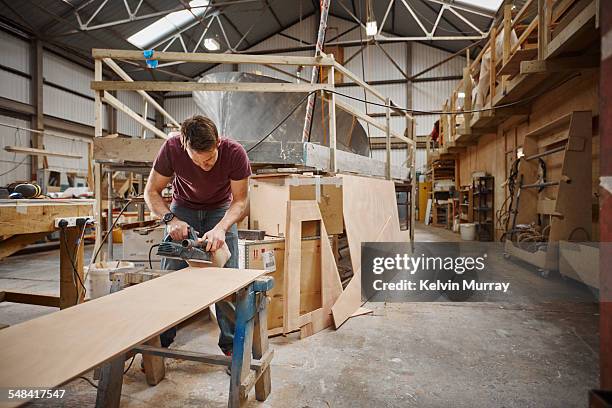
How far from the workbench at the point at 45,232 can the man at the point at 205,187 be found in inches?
31.1

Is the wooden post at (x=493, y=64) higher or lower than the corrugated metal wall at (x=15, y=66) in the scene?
lower

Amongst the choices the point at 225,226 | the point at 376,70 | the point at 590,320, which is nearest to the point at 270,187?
the point at 225,226

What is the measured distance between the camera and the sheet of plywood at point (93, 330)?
740mm

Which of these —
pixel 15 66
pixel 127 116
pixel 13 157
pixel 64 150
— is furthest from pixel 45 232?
pixel 127 116

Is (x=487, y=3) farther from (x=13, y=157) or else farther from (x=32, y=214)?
(x=13, y=157)

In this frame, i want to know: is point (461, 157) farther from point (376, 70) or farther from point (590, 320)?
point (590, 320)

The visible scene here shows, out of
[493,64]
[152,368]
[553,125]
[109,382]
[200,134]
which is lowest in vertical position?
[152,368]

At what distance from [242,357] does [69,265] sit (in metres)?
1.88

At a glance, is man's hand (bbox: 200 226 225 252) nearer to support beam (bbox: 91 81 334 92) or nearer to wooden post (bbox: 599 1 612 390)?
wooden post (bbox: 599 1 612 390)

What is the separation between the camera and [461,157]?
10234mm

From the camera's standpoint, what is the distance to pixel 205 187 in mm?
2074

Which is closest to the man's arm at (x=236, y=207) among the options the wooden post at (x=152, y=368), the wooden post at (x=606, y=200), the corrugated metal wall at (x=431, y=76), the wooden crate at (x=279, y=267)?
the wooden crate at (x=279, y=267)

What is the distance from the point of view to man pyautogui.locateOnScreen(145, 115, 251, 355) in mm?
1979

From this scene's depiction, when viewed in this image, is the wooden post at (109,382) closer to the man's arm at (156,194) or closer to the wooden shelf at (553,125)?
the man's arm at (156,194)
